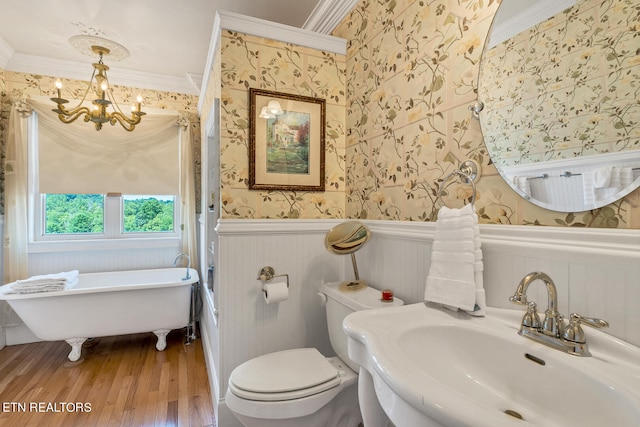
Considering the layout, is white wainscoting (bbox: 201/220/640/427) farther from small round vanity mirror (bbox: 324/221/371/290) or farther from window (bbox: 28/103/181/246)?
window (bbox: 28/103/181/246)

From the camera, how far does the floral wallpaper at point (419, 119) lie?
1014 mm

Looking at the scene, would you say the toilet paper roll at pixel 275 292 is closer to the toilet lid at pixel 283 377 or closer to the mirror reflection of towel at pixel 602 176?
the toilet lid at pixel 283 377

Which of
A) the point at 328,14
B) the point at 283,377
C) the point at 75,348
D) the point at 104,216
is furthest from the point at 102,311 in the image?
the point at 328,14

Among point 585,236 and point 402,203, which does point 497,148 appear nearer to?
point 585,236

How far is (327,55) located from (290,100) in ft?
1.32

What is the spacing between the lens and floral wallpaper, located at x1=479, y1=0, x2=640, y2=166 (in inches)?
28.2

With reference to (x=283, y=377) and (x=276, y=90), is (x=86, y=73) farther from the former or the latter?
(x=283, y=377)

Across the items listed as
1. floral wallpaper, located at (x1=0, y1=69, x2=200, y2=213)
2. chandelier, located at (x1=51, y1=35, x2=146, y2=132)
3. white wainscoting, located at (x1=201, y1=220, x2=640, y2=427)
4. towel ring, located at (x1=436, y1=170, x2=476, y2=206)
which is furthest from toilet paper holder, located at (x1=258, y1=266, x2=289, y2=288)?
floral wallpaper, located at (x1=0, y1=69, x2=200, y2=213)

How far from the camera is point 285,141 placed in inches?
69.3

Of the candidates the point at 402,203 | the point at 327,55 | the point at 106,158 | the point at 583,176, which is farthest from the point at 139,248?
the point at 583,176

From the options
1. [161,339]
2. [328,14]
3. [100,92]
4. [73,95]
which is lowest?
[161,339]

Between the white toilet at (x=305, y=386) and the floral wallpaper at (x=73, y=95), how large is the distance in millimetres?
2413

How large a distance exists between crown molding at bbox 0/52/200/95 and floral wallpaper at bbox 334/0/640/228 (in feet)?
7.06

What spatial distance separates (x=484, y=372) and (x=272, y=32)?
1.88 metres
